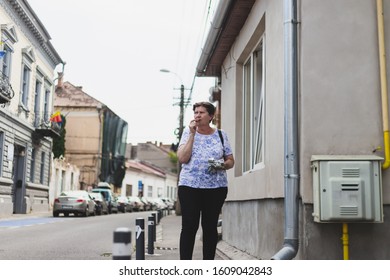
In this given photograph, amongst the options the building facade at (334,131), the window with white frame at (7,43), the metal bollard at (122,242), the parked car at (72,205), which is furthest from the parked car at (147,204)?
the metal bollard at (122,242)

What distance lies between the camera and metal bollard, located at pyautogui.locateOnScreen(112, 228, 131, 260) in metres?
2.86

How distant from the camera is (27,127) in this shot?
24125 millimetres

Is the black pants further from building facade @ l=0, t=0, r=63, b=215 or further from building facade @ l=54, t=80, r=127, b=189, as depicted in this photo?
building facade @ l=54, t=80, r=127, b=189

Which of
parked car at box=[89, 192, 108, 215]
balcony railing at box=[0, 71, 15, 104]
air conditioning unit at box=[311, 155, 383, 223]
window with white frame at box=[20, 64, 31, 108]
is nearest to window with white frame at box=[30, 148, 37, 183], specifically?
parked car at box=[89, 192, 108, 215]

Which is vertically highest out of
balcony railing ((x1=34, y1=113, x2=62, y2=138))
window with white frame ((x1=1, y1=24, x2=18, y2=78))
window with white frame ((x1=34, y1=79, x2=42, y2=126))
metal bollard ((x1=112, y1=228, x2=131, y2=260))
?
window with white frame ((x1=1, y1=24, x2=18, y2=78))

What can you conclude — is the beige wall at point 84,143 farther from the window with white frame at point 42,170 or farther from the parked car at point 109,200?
the window with white frame at point 42,170

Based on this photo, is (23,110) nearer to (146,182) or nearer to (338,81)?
(338,81)

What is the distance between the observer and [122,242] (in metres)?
2.87

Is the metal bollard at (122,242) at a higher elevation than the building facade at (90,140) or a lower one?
lower

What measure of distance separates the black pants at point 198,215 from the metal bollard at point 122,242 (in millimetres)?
2072

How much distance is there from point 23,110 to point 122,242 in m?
20.8

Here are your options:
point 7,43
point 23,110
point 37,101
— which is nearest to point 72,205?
point 23,110

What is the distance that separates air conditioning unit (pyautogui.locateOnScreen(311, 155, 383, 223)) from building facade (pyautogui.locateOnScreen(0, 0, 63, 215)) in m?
14.1

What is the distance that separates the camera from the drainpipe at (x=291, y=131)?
4.91m
